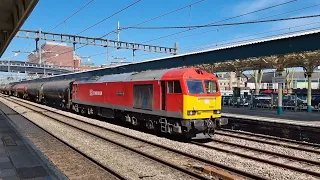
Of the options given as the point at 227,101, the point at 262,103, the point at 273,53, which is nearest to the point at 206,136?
the point at 273,53

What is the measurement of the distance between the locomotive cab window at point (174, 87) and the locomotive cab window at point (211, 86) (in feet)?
4.53

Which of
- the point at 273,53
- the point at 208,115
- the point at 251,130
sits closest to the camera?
the point at 208,115

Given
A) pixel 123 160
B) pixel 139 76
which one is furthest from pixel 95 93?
pixel 123 160

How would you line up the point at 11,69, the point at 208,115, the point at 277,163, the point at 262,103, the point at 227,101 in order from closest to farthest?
the point at 277,163 < the point at 208,115 < the point at 262,103 < the point at 227,101 < the point at 11,69

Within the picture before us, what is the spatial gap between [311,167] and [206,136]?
5076 mm

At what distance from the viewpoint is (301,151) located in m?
12.0

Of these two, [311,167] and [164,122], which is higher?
[164,122]

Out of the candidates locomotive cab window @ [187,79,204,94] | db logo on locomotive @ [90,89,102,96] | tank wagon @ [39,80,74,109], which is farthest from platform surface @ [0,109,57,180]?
tank wagon @ [39,80,74,109]

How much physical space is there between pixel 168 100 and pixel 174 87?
2.22ft

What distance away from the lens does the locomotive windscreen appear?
604 inches

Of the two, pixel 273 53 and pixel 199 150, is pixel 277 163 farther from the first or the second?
pixel 273 53

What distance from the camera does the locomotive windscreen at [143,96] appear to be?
50.3 feet

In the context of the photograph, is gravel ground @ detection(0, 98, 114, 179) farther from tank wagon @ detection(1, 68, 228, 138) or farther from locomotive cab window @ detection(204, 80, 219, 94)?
locomotive cab window @ detection(204, 80, 219, 94)

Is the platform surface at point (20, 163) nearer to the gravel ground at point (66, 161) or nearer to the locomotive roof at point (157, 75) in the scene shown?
the gravel ground at point (66, 161)
